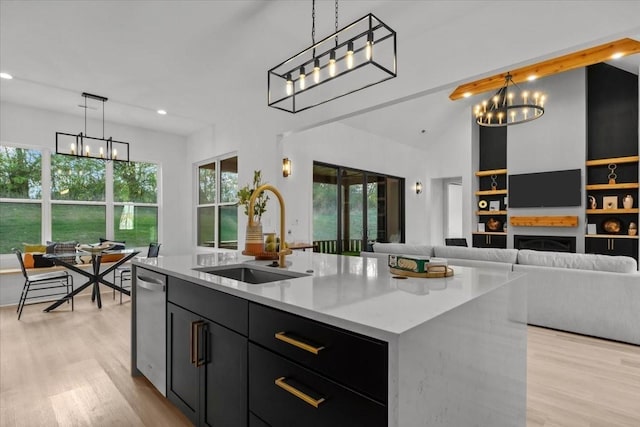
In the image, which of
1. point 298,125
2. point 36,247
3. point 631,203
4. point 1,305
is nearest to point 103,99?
point 36,247

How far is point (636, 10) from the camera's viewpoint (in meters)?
2.29

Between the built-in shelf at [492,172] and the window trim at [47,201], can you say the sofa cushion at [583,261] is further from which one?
the window trim at [47,201]

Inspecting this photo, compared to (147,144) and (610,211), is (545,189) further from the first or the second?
(147,144)

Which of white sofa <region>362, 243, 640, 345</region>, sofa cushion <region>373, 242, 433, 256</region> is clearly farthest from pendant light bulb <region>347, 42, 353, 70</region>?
sofa cushion <region>373, 242, 433, 256</region>

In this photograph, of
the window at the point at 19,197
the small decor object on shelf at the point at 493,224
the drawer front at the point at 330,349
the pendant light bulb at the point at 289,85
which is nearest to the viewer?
the drawer front at the point at 330,349

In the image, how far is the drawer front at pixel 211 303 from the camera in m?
1.46

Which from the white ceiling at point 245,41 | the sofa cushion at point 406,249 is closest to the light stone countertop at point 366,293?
the white ceiling at point 245,41

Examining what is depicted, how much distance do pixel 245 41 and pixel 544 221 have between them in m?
6.32

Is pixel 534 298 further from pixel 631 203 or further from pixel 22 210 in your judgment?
pixel 22 210

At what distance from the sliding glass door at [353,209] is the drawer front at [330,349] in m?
4.64

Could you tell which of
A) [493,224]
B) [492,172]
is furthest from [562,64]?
[493,224]

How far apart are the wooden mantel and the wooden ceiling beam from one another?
8.55ft

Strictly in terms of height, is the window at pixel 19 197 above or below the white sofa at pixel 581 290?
above

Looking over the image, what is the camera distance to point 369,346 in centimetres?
94
